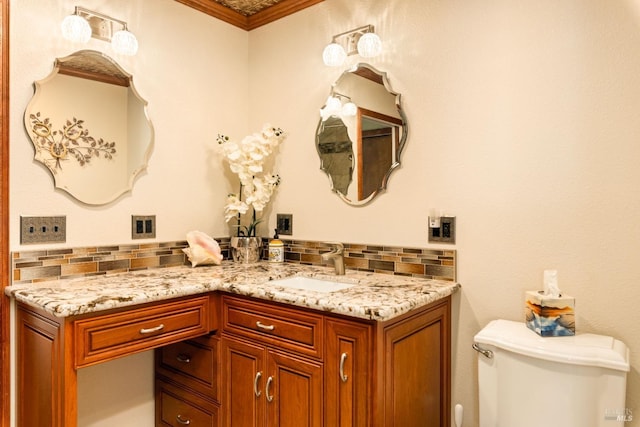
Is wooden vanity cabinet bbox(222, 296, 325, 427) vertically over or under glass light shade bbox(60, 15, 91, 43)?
under

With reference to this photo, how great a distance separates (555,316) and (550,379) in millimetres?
226

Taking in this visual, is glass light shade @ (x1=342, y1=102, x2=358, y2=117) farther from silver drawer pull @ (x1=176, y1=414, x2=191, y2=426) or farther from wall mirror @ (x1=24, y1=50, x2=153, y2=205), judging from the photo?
silver drawer pull @ (x1=176, y1=414, x2=191, y2=426)

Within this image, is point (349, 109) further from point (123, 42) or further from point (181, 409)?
point (181, 409)

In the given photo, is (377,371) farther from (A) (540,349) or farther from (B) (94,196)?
(B) (94,196)

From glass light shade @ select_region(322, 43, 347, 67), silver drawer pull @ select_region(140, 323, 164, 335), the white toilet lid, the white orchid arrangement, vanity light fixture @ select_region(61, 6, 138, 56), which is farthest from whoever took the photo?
the white orchid arrangement

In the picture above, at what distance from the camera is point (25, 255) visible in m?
1.77

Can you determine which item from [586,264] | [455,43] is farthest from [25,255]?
[586,264]

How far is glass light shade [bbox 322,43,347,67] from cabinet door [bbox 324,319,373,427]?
1411mm

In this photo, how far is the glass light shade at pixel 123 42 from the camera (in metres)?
2.06

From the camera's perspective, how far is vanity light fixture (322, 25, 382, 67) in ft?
6.94

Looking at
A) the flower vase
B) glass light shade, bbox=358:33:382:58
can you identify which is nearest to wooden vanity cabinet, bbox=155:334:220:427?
the flower vase

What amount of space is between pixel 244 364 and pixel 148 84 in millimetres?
1538

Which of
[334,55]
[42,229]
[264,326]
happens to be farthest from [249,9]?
[264,326]

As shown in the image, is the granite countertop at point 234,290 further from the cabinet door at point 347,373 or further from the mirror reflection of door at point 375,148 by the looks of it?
the mirror reflection of door at point 375,148
